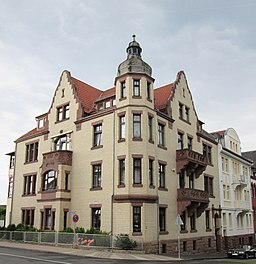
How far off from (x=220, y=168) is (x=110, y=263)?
2575cm

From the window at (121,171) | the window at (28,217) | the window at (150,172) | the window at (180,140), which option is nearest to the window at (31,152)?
the window at (28,217)

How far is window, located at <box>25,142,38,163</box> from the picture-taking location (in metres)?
37.7

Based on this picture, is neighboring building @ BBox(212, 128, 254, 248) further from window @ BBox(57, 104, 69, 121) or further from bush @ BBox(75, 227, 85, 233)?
window @ BBox(57, 104, 69, 121)

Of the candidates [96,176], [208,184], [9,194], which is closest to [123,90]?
[96,176]

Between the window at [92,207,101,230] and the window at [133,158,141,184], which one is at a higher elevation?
the window at [133,158,141,184]

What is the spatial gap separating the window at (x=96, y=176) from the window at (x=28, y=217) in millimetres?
9095

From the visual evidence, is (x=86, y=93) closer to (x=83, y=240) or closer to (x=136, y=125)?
(x=136, y=125)

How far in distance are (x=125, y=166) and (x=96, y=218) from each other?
538 cm

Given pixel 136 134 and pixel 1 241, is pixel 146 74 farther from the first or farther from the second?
pixel 1 241

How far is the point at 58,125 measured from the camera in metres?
35.2

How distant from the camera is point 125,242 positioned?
25.0 metres

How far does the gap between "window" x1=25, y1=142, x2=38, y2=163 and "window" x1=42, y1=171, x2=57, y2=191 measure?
4404mm

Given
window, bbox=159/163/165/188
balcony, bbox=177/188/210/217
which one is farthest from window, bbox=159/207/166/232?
balcony, bbox=177/188/210/217

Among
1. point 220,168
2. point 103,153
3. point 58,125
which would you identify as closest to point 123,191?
point 103,153
